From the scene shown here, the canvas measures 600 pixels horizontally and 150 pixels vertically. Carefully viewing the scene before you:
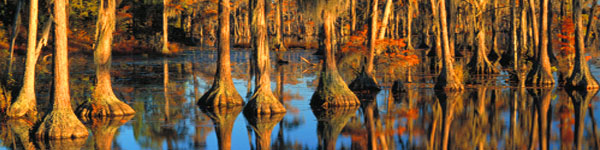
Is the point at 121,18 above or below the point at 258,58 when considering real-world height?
above

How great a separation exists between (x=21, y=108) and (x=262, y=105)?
6931 millimetres

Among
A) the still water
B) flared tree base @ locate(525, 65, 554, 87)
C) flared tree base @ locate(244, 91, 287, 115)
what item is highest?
flared tree base @ locate(525, 65, 554, 87)

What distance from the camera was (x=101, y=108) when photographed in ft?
71.5

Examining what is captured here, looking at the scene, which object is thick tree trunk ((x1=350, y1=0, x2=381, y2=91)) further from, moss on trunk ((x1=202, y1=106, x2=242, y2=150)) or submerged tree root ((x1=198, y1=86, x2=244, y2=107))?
moss on trunk ((x1=202, y1=106, x2=242, y2=150))

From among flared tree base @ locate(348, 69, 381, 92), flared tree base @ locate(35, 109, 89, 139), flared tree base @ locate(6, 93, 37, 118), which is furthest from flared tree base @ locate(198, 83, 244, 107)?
flared tree base @ locate(35, 109, 89, 139)

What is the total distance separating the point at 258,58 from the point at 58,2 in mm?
7028

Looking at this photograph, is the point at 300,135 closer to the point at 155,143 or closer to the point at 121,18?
the point at 155,143

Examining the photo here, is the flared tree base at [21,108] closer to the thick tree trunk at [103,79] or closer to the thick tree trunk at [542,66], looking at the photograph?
the thick tree trunk at [103,79]

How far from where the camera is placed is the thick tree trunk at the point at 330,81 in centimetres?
2439

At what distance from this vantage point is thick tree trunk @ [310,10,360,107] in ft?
80.0

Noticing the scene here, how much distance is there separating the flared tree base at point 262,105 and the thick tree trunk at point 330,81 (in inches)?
88.2

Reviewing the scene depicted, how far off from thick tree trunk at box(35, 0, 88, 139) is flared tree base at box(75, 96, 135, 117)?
3.55m

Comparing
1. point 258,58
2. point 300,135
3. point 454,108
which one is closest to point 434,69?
point 454,108

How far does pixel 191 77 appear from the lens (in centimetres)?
3916
